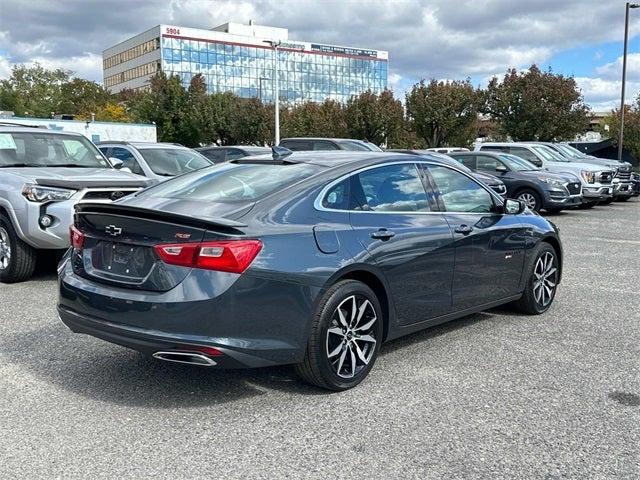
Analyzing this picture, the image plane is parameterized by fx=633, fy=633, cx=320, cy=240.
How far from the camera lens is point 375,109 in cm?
4497

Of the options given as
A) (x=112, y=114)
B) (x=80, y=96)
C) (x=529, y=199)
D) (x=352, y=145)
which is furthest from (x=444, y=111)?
(x=80, y=96)

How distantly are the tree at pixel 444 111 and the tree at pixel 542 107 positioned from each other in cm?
351

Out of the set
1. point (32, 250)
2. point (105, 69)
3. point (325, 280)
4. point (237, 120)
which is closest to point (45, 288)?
point (32, 250)

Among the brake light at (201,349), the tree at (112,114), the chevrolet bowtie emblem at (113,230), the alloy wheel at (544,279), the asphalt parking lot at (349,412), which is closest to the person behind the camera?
the asphalt parking lot at (349,412)

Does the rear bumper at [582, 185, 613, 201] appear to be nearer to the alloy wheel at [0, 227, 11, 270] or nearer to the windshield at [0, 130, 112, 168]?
the windshield at [0, 130, 112, 168]

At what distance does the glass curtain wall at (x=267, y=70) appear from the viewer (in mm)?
91438

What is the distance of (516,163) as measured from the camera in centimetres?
1711

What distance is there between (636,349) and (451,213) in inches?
72.9

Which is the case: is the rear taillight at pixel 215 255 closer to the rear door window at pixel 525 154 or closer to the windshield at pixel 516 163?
the windshield at pixel 516 163

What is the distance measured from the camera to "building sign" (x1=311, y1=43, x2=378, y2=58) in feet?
339

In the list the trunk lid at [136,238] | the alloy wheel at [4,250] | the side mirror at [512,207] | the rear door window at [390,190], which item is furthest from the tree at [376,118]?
the trunk lid at [136,238]

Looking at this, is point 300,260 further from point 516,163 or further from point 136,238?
point 516,163

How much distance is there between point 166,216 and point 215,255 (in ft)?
1.37

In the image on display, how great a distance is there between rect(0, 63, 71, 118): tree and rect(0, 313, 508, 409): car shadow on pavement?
8065cm
